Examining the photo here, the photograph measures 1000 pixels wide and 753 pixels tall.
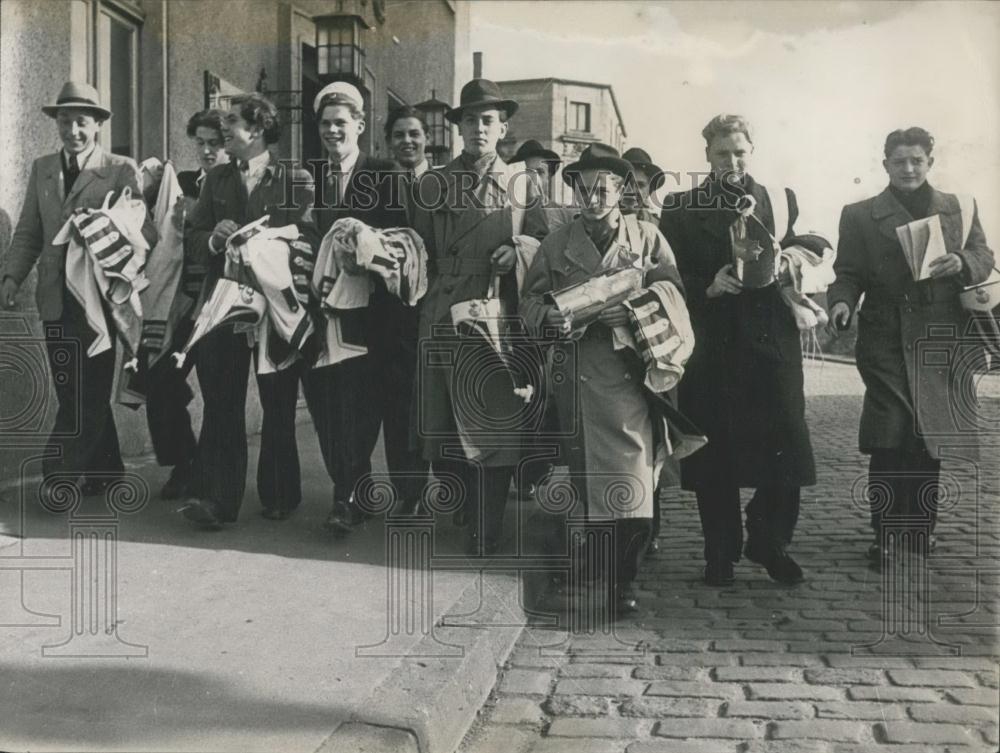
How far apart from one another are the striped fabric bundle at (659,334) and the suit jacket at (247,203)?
1.72 metres

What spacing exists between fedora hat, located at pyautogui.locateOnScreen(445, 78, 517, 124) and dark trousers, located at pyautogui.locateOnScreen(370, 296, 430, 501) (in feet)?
3.42

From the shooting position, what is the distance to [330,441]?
218 inches

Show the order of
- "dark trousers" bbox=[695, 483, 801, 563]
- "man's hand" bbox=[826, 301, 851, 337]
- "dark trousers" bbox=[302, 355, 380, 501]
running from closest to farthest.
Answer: "dark trousers" bbox=[695, 483, 801, 563]
"man's hand" bbox=[826, 301, 851, 337]
"dark trousers" bbox=[302, 355, 380, 501]

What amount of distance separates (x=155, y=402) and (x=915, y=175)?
12.8 feet

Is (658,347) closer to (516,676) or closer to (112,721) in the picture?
(516,676)

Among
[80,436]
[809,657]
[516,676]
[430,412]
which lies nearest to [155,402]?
[80,436]

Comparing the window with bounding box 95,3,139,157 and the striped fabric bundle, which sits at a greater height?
the window with bounding box 95,3,139,157

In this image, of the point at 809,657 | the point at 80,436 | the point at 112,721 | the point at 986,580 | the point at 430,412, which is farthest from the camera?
the point at 80,436

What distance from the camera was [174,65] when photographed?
7.27 metres

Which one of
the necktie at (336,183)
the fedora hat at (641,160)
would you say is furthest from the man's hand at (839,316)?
the necktie at (336,183)

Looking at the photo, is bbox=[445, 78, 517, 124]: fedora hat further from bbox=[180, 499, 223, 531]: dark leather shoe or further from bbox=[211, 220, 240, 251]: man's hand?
bbox=[180, 499, 223, 531]: dark leather shoe

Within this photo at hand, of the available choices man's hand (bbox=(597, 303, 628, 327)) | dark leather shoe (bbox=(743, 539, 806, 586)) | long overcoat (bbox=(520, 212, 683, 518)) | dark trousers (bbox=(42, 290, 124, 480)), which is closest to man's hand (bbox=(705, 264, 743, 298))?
long overcoat (bbox=(520, 212, 683, 518))

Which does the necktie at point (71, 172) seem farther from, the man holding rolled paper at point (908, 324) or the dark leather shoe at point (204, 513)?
the man holding rolled paper at point (908, 324)

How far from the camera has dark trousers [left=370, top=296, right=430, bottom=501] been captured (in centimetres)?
566
